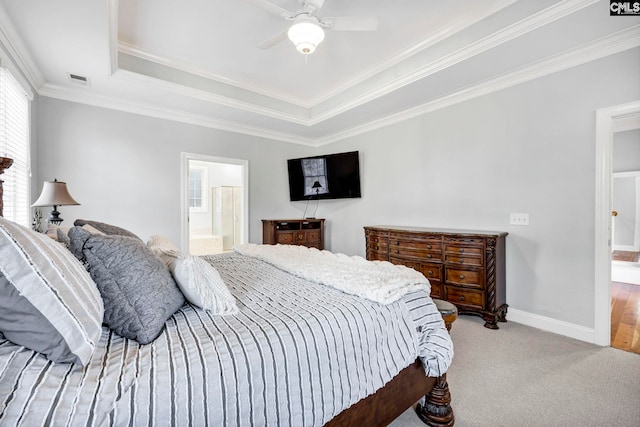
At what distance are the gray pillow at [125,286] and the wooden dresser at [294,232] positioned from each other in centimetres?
341

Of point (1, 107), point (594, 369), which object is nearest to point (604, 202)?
point (594, 369)

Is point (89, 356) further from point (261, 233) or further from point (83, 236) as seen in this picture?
point (261, 233)

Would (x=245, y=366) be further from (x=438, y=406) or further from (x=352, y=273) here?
(x=438, y=406)

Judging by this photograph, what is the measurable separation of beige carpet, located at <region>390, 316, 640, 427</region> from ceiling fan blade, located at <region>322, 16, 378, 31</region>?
2.65m

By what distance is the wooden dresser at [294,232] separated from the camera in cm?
452

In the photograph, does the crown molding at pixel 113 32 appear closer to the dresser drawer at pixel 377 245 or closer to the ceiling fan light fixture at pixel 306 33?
the ceiling fan light fixture at pixel 306 33

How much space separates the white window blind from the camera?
217cm

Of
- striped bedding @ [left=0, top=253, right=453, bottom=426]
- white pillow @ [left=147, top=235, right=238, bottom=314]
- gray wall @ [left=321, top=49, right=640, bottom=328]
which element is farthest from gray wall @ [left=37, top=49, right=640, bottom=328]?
white pillow @ [left=147, top=235, right=238, bottom=314]

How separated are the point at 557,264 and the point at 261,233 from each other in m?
3.90

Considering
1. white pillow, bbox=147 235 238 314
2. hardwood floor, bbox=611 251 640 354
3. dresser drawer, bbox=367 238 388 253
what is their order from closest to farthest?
1. white pillow, bbox=147 235 238 314
2. hardwood floor, bbox=611 251 640 354
3. dresser drawer, bbox=367 238 388 253

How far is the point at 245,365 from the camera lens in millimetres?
875

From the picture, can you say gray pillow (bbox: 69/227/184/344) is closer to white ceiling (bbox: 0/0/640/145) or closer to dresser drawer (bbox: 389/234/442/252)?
white ceiling (bbox: 0/0/640/145)

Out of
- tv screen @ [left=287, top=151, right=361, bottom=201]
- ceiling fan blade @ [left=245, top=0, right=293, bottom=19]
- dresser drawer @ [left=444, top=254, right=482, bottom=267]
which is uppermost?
ceiling fan blade @ [left=245, top=0, right=293, bottom=19]

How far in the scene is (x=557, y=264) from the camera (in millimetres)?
2643
